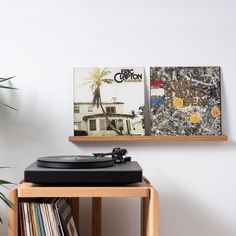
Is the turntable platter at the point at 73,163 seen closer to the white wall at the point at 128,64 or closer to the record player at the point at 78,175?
the record player at the point at 78,175

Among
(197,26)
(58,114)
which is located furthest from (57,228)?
(197,26)

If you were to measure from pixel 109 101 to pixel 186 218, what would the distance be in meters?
0.63

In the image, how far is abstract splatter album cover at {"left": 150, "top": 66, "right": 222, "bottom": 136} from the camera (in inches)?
64.0

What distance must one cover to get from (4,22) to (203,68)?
92cm

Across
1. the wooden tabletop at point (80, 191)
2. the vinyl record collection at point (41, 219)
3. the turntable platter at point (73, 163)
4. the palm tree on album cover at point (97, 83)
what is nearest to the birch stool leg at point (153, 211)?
the wooden tabletop at point (80, 191)

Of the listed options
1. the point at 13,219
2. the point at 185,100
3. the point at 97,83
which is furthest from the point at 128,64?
the point at 13,219

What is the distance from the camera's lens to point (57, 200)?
1.29 m

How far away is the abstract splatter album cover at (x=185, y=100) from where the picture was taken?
1.63 m

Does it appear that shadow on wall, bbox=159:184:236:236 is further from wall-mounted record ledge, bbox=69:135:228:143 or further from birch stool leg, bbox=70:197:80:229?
birch stool leg, bbox=70:197:80:229

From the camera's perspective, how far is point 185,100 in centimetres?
164

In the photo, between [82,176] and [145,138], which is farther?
[145,138]

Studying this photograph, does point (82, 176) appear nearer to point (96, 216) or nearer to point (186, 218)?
point (96, 216)

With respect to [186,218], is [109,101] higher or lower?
higher

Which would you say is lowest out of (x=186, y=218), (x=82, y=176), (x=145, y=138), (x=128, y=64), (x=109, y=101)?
(x=186, y=218)
